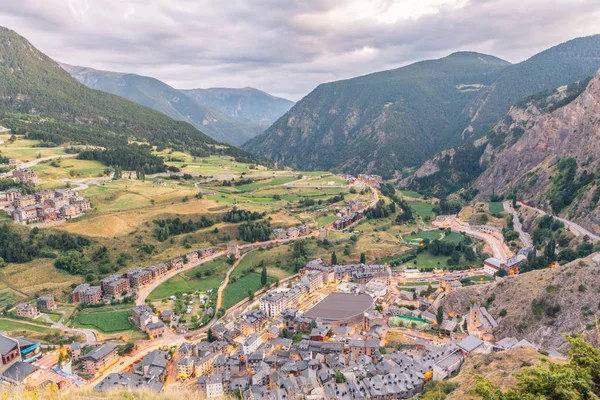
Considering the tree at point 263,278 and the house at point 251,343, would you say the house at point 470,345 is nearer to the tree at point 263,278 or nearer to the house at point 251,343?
the house at point 251,343

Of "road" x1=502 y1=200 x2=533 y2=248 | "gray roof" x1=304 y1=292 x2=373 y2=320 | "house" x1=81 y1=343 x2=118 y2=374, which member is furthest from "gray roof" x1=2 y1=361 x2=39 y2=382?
A: "road" x1=502 y1=200 x2=533 y2=248

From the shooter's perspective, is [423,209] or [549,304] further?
[423,209]

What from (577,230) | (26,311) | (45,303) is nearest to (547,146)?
(577,230)

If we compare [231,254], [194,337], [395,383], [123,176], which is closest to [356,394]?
[395,383]

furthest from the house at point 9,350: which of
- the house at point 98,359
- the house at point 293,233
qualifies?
the house at point 293,233

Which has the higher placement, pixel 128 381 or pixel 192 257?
pixel 192 257

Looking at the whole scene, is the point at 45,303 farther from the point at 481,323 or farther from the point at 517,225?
the point at 517,225

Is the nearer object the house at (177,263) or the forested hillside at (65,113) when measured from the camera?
the house at (177,263)
